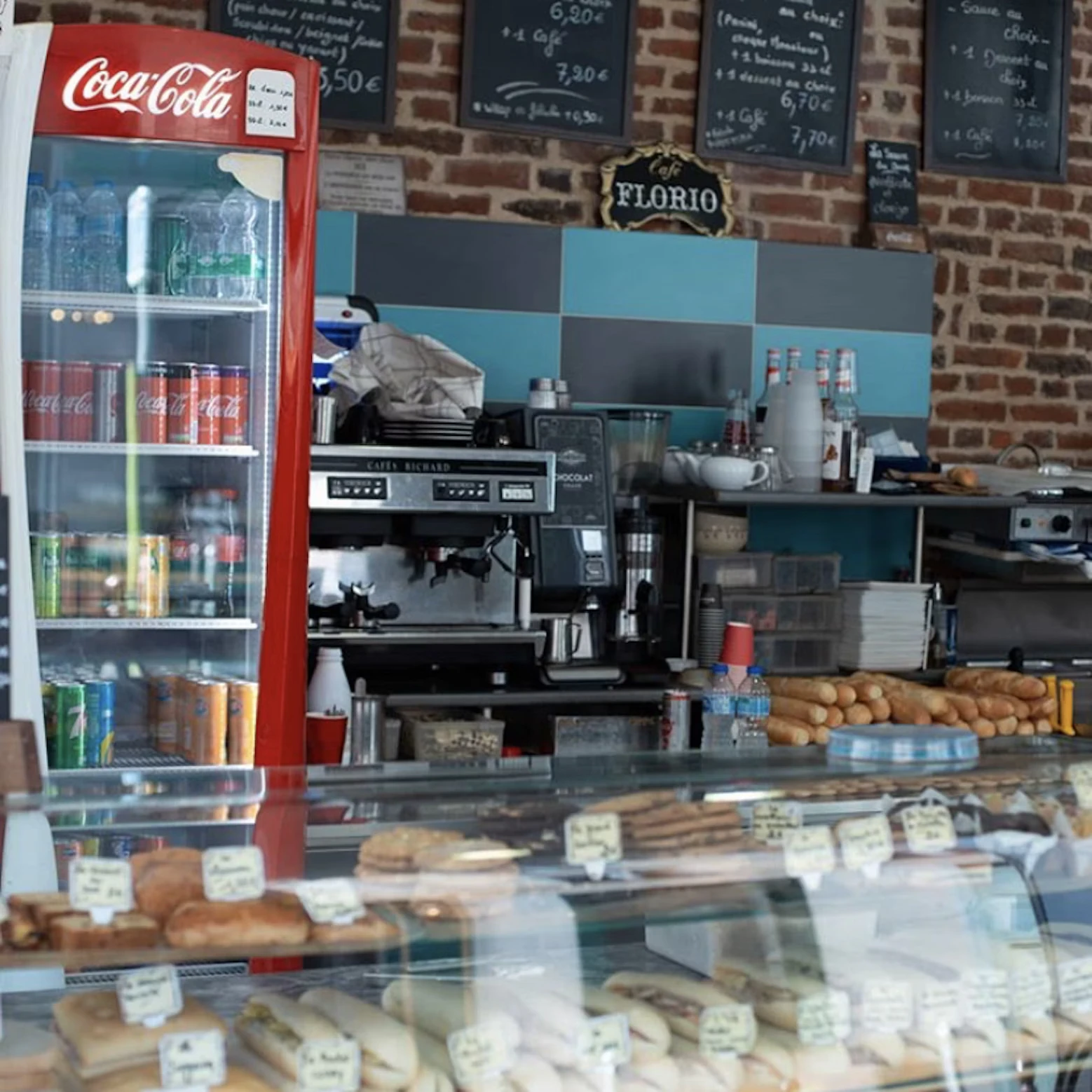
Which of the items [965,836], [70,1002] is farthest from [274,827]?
[965,836]

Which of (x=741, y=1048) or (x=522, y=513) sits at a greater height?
(x=522, y=513)

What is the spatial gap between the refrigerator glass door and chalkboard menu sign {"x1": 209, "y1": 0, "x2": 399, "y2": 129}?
1.39 meters

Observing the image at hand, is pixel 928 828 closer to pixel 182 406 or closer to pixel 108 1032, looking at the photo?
pixel 108 1032

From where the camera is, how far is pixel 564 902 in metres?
1.94

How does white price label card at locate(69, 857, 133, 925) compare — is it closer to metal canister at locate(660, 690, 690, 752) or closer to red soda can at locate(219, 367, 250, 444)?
red soda can at locate(219, 367, 250, 444)

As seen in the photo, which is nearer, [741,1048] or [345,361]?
[741,1048]

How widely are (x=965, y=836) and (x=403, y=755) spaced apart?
8.16ft

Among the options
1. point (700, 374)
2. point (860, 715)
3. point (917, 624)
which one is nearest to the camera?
point (860, 715)

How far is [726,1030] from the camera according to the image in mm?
2006

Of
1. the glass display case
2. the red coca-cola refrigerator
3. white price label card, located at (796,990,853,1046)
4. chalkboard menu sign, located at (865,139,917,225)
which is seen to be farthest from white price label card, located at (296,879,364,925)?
chalkboard menu sign, located at (865,139,917,225)

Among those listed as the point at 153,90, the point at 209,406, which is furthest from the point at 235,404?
the point at 153,90

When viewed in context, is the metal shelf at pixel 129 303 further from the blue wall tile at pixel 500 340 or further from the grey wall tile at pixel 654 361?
the grey wall tile at pixel 654 361

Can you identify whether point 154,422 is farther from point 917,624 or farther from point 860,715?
point 917,624

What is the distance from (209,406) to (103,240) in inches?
16.7
